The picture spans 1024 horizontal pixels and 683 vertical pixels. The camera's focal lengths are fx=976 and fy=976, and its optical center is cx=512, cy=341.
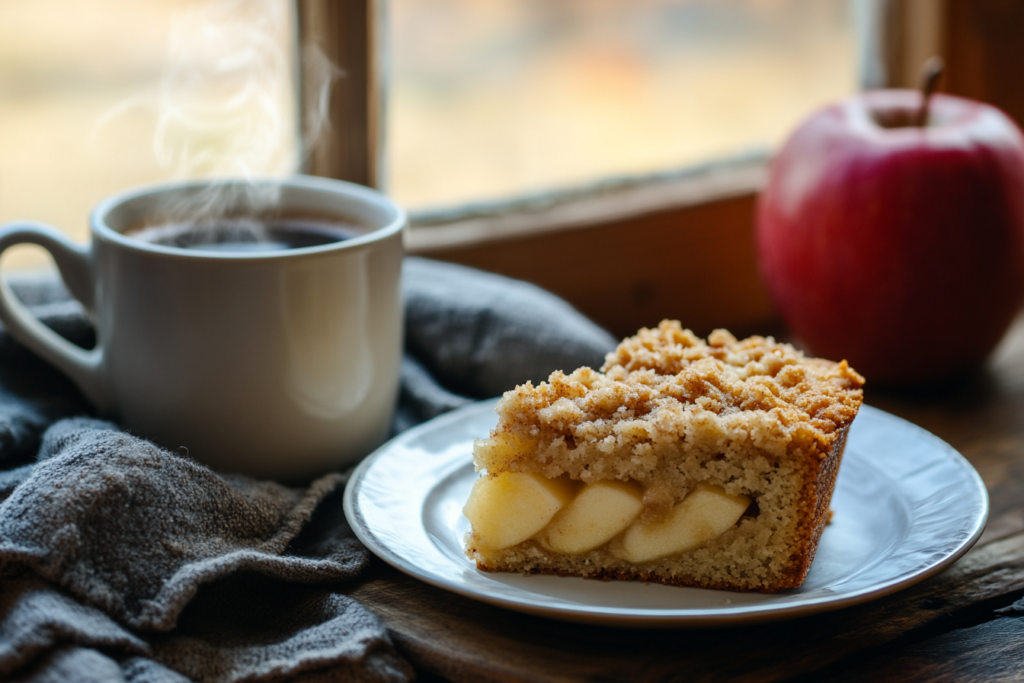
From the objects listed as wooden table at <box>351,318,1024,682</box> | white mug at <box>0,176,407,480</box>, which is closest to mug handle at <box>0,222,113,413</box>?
white mug at <box>0,176,407,480</box>

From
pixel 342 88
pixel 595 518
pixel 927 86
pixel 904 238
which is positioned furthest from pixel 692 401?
pixel 927 86

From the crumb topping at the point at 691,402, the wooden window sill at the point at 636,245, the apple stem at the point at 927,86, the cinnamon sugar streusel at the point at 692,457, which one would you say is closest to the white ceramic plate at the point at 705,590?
the cinnamon sugar streusel at the point at 692,457

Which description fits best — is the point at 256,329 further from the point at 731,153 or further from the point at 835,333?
the point at 731,153

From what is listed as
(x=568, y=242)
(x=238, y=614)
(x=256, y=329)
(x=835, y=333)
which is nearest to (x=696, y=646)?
(x=238, y=614)

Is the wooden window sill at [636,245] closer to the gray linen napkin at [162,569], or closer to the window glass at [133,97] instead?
the window glass at [133,97]

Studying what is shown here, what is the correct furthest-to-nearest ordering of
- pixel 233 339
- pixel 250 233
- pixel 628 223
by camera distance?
pixel 628 223 → pixel 250 233 → pixel 233 339

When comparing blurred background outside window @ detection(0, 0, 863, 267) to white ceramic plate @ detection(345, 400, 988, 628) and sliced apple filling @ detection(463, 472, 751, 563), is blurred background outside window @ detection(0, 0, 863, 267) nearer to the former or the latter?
white ceramic plate @ detection(345, 400, 988, 628)

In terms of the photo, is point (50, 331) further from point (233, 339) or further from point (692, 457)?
point (692, 457)
